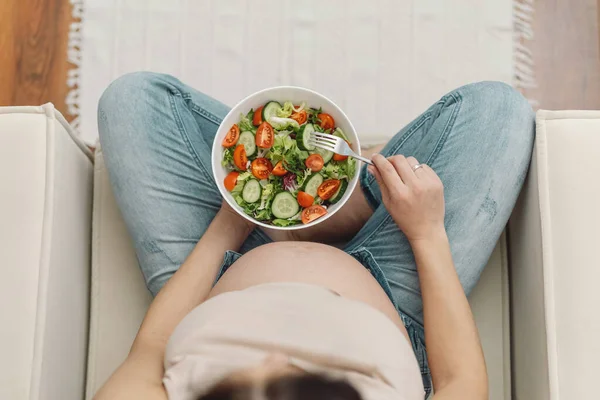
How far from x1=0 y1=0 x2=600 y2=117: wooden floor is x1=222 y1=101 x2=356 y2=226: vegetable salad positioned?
804mm

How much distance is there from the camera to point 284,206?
1.12m

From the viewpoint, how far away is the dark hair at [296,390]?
70 cm

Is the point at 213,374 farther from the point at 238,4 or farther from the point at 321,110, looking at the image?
the point at 238,4

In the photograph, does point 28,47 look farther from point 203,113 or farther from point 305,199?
point 305,199

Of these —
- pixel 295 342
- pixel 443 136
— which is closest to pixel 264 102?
pixel 443 136

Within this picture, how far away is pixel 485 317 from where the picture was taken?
4.06 feet

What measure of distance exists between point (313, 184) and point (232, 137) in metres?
0.17

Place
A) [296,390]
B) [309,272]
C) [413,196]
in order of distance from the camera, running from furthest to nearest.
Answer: [413,196] → [309,272] → [296,390]

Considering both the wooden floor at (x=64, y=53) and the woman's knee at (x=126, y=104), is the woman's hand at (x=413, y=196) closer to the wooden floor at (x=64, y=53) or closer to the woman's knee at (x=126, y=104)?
the woman's knee at (x=126, y=104)

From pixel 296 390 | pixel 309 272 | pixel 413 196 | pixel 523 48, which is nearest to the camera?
pixel 296 390

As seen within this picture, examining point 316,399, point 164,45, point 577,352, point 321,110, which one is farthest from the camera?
point 164,45

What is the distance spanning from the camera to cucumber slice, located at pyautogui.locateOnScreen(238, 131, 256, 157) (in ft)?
3.71

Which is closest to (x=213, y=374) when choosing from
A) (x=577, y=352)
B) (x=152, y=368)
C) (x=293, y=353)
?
(x=293, y=353)

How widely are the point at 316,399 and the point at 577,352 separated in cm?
56
